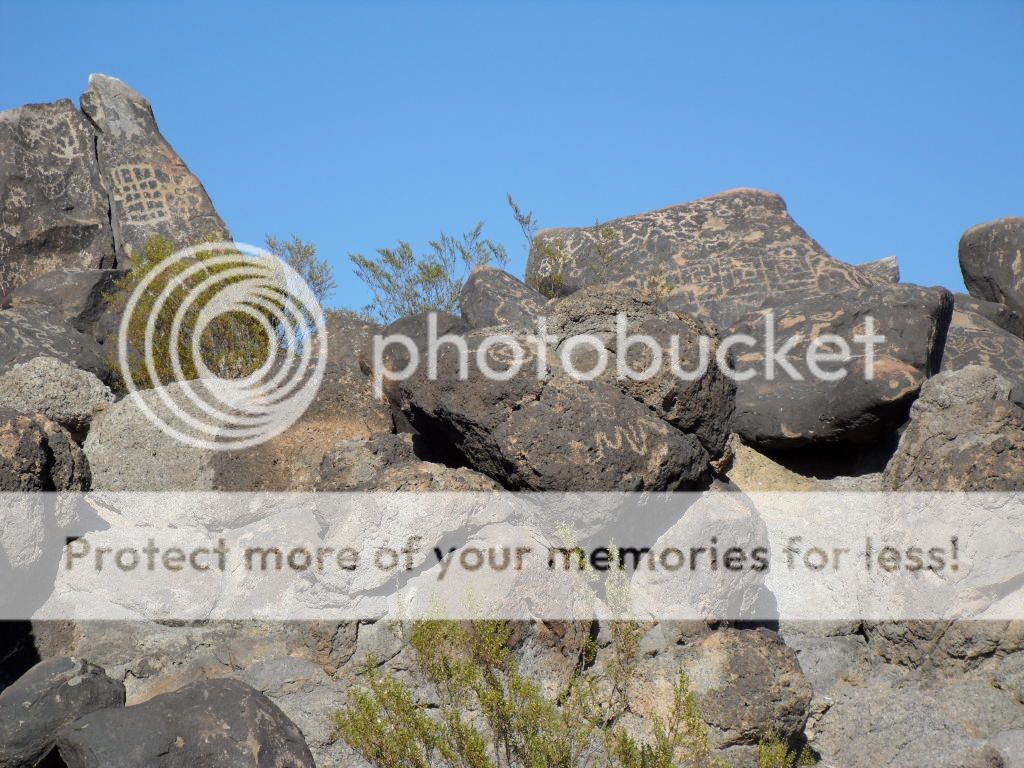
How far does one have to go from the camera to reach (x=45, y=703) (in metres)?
5.91

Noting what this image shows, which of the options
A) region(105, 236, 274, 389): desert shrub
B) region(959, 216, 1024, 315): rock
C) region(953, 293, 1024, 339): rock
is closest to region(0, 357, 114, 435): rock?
region(105, 236, 274, 389): desert shrub

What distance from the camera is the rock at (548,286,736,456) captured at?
707 centimetres

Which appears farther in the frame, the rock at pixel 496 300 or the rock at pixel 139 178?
the rock at pixel 139 178

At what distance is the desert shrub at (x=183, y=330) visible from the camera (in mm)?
10406

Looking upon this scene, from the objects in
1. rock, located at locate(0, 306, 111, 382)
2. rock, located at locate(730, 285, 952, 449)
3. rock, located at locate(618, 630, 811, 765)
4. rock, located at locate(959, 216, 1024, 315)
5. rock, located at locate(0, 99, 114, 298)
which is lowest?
rock, located at locate(618, 630, 811, 765)

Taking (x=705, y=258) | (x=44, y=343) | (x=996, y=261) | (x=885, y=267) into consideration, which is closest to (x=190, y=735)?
(x=44, y=343)

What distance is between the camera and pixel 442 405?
22.6 ft

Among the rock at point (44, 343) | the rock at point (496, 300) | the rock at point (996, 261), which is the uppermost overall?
the rock at point (996, 261)

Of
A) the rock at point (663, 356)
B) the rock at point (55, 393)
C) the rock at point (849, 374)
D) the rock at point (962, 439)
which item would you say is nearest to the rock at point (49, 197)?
the rock at point (55, 393)

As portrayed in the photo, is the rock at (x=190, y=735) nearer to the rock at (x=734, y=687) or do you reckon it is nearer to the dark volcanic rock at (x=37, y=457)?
the dark volcanic rock at (x=37, y=457)

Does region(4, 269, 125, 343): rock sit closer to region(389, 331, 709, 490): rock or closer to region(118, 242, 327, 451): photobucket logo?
region(118, 242, 327, 451): photobucket logo

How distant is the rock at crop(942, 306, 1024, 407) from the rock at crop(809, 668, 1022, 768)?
10.3 feet

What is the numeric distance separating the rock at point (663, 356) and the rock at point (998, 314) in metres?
4.54

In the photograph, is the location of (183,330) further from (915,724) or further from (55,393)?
(915,724)
